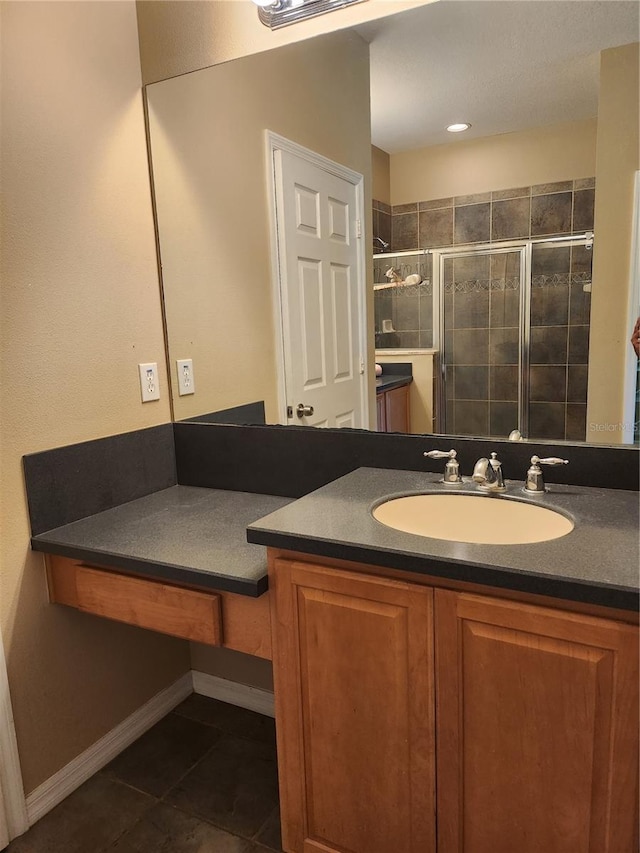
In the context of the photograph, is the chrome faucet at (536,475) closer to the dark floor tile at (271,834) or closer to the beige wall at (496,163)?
the beige wall at (496,163)

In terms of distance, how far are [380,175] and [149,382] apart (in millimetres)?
940

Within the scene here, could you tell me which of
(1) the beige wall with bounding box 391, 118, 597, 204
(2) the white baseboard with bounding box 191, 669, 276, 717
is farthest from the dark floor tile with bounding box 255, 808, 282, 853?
(1) the beige wall with bounding box 391, 118, 597, 204

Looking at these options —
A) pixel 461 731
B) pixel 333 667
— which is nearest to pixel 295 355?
pixel 333 667

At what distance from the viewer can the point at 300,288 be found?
1.85 meters

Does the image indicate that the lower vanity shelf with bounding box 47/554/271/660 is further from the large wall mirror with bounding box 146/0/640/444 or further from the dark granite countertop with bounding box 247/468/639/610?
the large wall mirror with bounding box 146/0/640/444

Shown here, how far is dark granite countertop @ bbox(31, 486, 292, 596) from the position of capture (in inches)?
51.8

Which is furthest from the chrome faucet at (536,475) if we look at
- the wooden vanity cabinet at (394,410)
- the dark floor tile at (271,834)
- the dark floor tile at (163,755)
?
the dark floor tile at (163,755)

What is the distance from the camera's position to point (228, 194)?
74.9 inches

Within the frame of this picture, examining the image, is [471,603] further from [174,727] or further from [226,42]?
[226,42]

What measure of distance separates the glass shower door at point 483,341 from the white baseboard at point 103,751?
1.36 m

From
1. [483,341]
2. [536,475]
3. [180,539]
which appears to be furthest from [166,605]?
[483,341]

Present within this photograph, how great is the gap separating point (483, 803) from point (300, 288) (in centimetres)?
140

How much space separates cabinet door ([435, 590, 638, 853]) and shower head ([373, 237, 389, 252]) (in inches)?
38.8

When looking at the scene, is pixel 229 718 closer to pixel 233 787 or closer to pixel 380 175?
pixel 233 787
